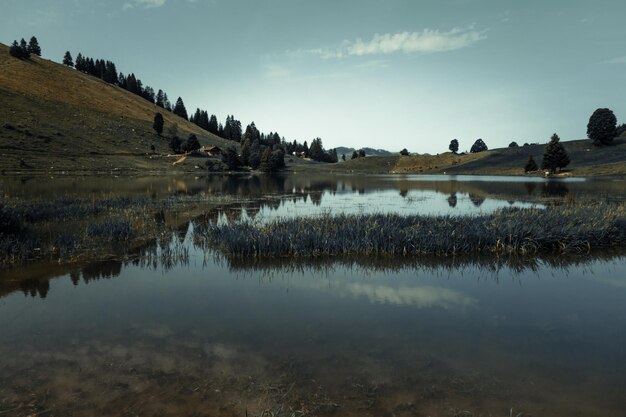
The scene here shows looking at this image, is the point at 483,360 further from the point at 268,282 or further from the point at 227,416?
the point at 268,282

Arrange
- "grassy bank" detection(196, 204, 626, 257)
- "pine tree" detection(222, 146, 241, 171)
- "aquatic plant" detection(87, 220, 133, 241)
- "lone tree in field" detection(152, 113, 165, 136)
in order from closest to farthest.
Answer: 1. "grassy bank" detection(196, 204, 626, 257)
2. "aquatic plant" detection(87, 220, 133, 241)
3. "pine tree" detection(222, 146, 241, 171)
4. "lone tree in field" detection(152, 113, 165, 136)

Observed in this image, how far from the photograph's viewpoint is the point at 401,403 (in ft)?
21.2

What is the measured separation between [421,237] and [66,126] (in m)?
109

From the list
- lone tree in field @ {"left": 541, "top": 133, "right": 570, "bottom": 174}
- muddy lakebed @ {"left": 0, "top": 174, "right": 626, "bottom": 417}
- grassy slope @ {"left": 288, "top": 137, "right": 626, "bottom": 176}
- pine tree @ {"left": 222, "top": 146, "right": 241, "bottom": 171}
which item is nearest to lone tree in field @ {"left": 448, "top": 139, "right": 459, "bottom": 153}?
grassy slope @ {"left": 288, "top": 137, "right": 626, "bottom": 176}

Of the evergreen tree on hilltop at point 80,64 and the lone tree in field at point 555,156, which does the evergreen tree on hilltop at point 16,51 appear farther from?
the lone tree in field at point 555,156

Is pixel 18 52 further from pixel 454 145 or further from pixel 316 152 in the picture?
pixel 454 145

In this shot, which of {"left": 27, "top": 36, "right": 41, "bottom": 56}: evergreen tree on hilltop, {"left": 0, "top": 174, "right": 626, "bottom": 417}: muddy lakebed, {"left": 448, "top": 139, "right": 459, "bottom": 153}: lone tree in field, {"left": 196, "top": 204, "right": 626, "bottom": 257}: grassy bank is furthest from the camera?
{"left": 448, "top": 139, "right": 459, "bottom": 153}: lone tree in field

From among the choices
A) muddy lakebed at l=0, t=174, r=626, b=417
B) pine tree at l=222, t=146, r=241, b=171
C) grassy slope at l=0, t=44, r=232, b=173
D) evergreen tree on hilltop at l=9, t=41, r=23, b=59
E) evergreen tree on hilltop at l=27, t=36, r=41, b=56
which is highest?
evergreen tree on hilltop at l=27, t=36, r=41, b=56

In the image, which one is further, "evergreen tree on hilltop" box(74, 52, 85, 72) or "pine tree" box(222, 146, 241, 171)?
"evergreen tree on hilltop" box(74, 52, 85, 72)

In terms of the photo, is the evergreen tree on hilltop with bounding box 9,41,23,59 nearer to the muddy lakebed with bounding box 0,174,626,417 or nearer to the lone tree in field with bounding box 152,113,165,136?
the lone tree in field with bounding box 152,113,165,136

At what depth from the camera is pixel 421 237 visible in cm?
1805

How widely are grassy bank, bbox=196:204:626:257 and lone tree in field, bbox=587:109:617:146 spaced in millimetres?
117623

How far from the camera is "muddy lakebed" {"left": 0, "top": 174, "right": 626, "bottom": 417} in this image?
655cm

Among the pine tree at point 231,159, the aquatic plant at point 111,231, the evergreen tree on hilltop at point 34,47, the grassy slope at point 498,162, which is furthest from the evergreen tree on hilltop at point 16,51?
the aquatic plant at point 111,231
